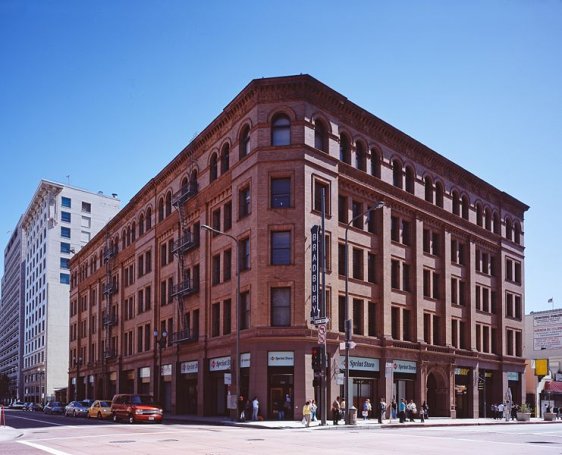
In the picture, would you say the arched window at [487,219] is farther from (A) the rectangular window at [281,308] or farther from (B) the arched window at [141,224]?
(B) the arched window at [141,224]

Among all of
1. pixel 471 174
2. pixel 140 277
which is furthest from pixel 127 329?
pixel 471 174

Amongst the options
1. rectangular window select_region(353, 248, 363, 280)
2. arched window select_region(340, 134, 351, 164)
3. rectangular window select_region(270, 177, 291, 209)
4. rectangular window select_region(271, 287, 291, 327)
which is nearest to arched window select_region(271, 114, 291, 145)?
rectangular window select_region(270, 177, 291, 209)

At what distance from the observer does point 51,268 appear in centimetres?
11944

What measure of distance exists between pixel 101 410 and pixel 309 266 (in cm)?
1879

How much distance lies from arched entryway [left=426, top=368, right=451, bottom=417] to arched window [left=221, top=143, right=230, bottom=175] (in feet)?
70.5

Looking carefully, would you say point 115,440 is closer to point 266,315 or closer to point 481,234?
point 266,315

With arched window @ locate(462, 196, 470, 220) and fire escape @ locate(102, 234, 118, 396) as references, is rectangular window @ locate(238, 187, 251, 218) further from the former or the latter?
fire escape @ locate(102, 234, 118, 396)

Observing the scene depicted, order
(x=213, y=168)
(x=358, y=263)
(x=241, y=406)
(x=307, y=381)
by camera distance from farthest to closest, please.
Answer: (x=213, y=168)
(x=358, y=263)
(x=241, y=406)
(x=307, y=381)

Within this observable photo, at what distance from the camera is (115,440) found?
25.5 metres

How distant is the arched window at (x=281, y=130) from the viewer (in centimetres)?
4316

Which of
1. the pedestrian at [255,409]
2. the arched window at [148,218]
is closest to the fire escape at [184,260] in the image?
the arched window at [148,218]

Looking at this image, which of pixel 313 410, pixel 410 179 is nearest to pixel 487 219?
pixel 410 179

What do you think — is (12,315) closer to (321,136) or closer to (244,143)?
(244,143)

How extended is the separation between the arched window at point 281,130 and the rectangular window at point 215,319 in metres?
12.8
